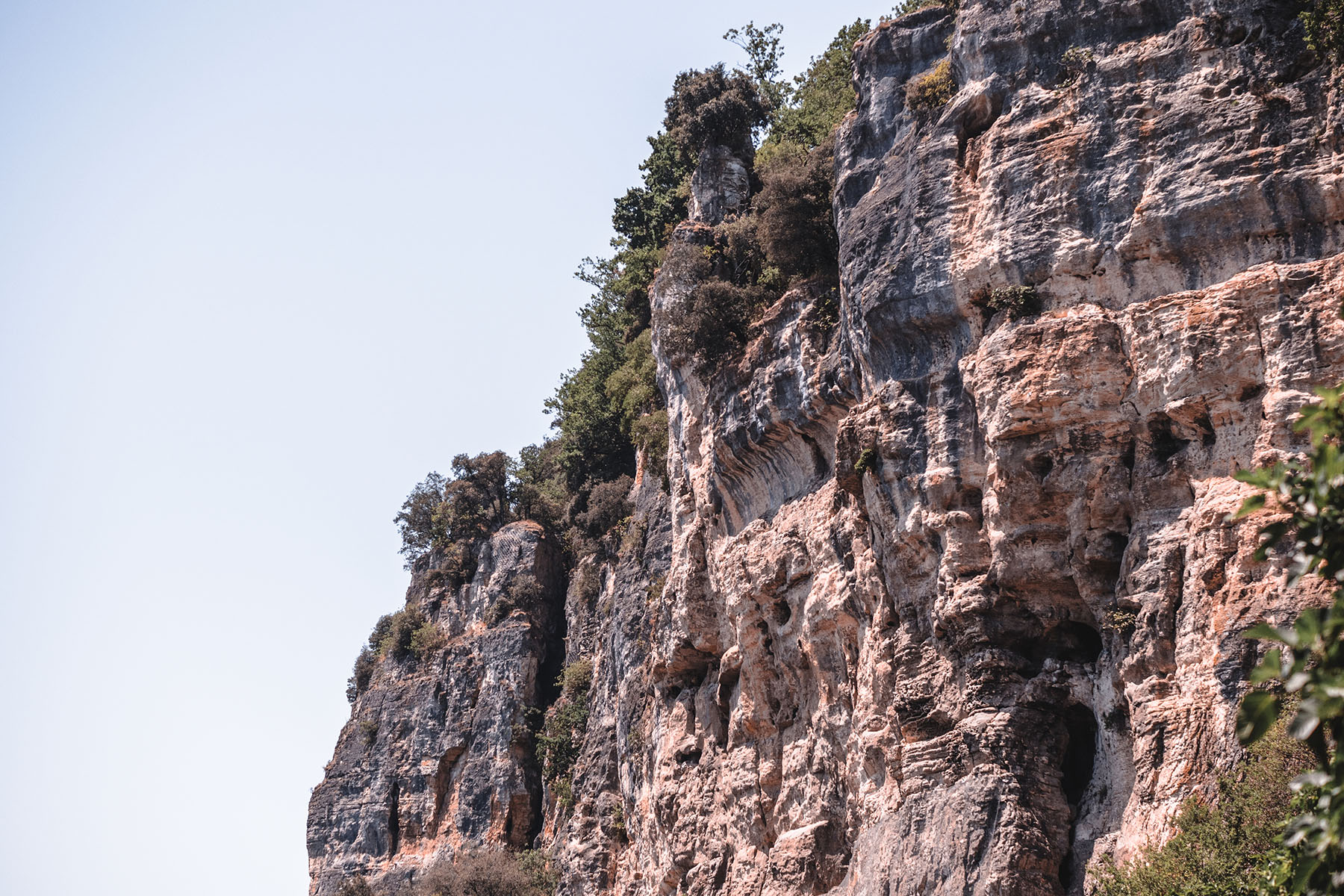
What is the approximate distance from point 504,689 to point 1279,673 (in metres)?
37.7

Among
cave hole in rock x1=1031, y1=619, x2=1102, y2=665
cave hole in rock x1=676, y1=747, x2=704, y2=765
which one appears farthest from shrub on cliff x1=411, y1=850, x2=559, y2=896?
cave hole in rock x1=1031, y1=619, x2=1102, y2=665

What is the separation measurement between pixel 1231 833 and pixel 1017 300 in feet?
28.2

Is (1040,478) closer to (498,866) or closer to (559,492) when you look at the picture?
(498,866)

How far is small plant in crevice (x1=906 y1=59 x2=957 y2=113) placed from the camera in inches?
926

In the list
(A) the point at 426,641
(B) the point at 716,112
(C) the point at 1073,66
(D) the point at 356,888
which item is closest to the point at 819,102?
(B) the point at 716,112

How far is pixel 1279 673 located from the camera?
6.36 metres

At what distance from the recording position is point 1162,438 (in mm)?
18547

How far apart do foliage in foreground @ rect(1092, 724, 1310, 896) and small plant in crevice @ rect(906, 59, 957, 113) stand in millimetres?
12438

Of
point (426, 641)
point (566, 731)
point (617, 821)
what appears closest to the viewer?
point (617, 821)

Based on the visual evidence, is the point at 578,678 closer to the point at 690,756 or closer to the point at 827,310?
the point at 690,756

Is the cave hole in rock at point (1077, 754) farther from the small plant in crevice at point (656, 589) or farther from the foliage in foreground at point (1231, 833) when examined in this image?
the small plant in crevice at point (656, 589)

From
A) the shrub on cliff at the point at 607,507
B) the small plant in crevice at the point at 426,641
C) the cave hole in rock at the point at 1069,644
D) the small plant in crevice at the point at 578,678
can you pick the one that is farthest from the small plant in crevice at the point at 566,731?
the cave hole in rock at the point at 1069,644

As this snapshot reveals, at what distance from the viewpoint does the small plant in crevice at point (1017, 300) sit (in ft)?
66.9

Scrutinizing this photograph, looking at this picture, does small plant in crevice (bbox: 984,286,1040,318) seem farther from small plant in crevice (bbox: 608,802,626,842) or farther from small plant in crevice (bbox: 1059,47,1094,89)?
small plant in crevice (bbox: 608,802,626,842)
